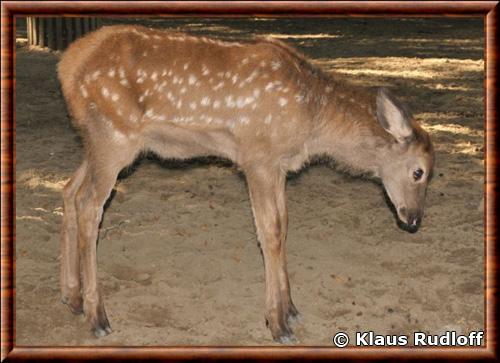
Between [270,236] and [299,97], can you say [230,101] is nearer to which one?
[299,97]

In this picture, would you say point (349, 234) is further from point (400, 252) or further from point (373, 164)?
point (373, 164)

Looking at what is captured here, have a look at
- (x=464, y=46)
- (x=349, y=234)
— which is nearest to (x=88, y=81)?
(x=349, y=234)

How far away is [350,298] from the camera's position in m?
6.86

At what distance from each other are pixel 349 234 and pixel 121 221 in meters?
2.32

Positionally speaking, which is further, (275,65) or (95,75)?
(275,65)

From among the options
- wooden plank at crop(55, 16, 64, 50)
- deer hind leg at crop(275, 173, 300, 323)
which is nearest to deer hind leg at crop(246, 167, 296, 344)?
deer hind leg at crop(275, 173, 300, 323)

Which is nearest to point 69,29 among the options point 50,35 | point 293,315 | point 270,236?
point 50,35

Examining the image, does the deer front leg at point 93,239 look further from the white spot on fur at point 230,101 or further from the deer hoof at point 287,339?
the deer hoof at point 287,339

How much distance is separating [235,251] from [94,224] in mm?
Answer: 1759

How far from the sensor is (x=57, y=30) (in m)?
15.4

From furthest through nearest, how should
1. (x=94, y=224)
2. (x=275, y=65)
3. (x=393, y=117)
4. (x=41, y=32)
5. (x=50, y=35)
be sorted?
(x=41, y=32), (x=50, y=35), (x=393, y=117), (x=275, y=65), (x=94, y=224)

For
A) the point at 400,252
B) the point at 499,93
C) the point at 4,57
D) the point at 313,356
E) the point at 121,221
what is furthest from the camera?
the point at 121,221

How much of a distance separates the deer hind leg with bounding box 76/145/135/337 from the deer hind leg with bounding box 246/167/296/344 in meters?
1.03

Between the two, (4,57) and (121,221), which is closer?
(4,57)
